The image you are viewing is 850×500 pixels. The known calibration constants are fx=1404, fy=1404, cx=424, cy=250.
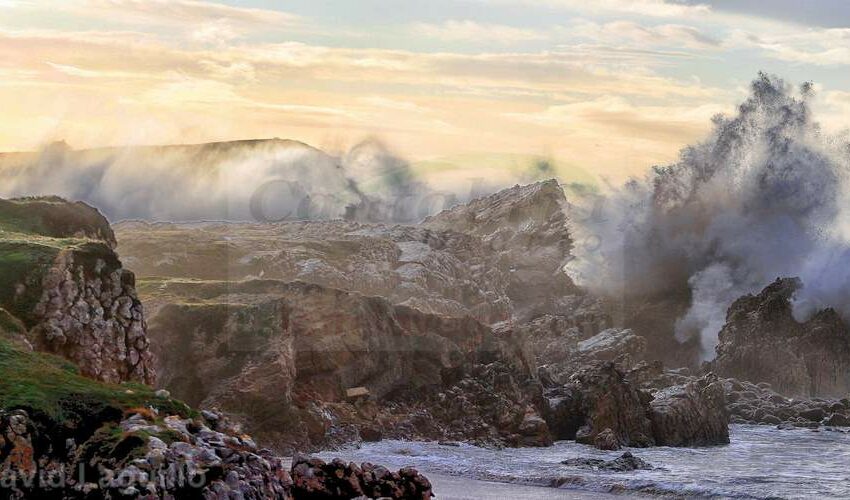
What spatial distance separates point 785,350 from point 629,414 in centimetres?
4901

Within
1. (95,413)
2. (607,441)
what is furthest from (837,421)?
(95,413)

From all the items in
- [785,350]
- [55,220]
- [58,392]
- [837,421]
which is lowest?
[837,421]

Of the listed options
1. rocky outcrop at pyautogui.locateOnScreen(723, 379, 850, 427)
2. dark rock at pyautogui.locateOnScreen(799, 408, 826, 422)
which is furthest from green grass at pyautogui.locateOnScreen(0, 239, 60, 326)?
dark rock at pyautogui.locateOnScreen(799, 408, 826, 422)

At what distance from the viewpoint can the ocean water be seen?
68.4 metres

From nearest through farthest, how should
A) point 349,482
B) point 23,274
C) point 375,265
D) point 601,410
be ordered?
point 349,482 → point 23,274 → point 601,410 → point 375,265

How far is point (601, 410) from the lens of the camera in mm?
94562

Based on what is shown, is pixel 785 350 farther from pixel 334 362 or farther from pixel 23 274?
pixel 23 274

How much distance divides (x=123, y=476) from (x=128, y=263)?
10722 cm

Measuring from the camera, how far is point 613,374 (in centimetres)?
9706

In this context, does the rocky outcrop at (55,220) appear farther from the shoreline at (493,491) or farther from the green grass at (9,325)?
the shoreline at (493,491)

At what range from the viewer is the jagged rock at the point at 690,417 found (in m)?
95.2

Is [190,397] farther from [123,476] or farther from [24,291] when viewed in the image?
[123,476]

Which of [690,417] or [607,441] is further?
[690,417]

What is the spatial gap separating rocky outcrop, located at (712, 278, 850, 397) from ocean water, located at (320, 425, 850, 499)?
127 ft
